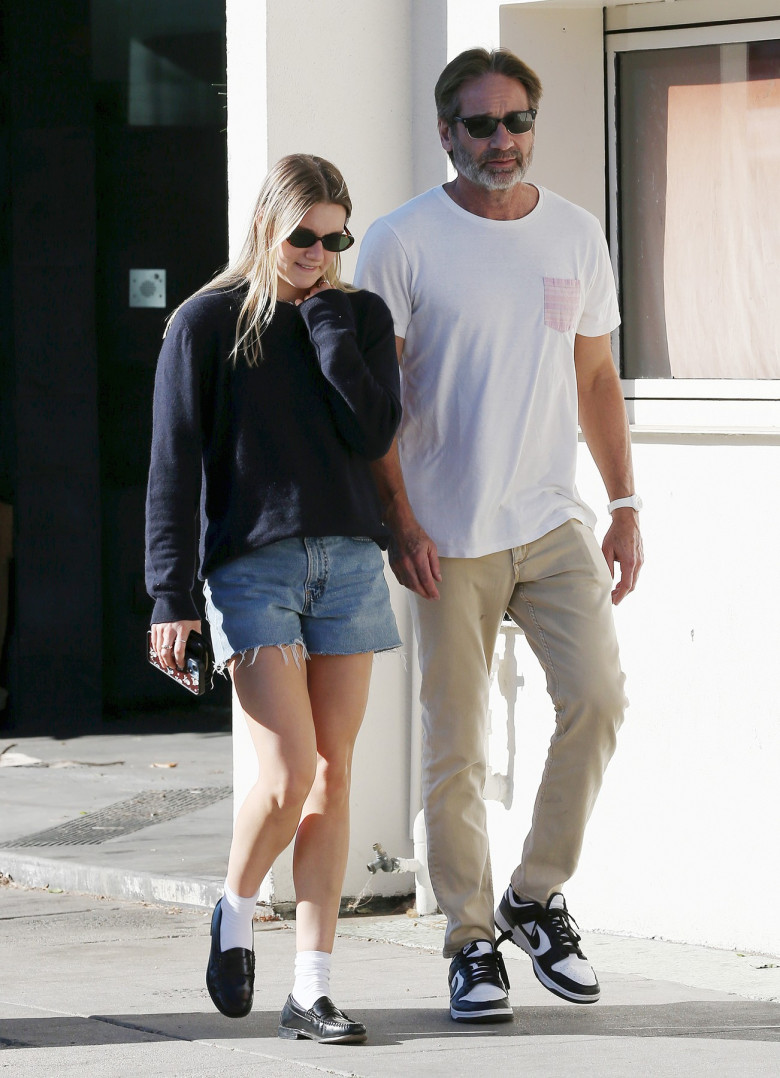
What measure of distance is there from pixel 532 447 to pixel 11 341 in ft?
19.7

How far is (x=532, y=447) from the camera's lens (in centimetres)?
418

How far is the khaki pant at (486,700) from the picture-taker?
414cm

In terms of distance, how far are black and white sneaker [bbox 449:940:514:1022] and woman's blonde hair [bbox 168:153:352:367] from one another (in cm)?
147

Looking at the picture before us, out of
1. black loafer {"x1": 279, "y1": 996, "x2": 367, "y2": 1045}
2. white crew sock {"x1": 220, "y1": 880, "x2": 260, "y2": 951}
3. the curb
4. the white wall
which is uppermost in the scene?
the white wall

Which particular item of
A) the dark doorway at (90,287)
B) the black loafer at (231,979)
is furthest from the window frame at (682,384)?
the dark doorway at (90,287)

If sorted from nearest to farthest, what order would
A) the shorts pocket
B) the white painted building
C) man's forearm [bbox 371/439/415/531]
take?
man's forearm [bbox 371/439/415/531], the shorts pocket, the white painted building

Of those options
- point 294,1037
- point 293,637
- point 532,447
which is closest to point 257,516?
point 293,637

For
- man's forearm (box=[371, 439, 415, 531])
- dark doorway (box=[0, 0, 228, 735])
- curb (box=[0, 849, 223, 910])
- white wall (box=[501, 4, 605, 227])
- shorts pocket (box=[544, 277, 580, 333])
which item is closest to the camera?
man's forearm (box=[371, 439, 415, 531])

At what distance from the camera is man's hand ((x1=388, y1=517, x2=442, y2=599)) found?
4023mm

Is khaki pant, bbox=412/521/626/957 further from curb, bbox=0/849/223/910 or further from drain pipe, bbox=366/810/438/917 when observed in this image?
curb, bbox=0/849/223/910

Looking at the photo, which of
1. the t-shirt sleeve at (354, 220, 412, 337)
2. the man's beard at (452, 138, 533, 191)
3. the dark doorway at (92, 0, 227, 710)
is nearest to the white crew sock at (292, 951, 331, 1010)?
the t-shirt sleeve at (354, 220, 412, 337)

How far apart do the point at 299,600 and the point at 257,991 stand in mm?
1303

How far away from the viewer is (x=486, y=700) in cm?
421

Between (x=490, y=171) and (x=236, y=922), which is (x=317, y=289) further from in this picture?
(x=236, y=922)
